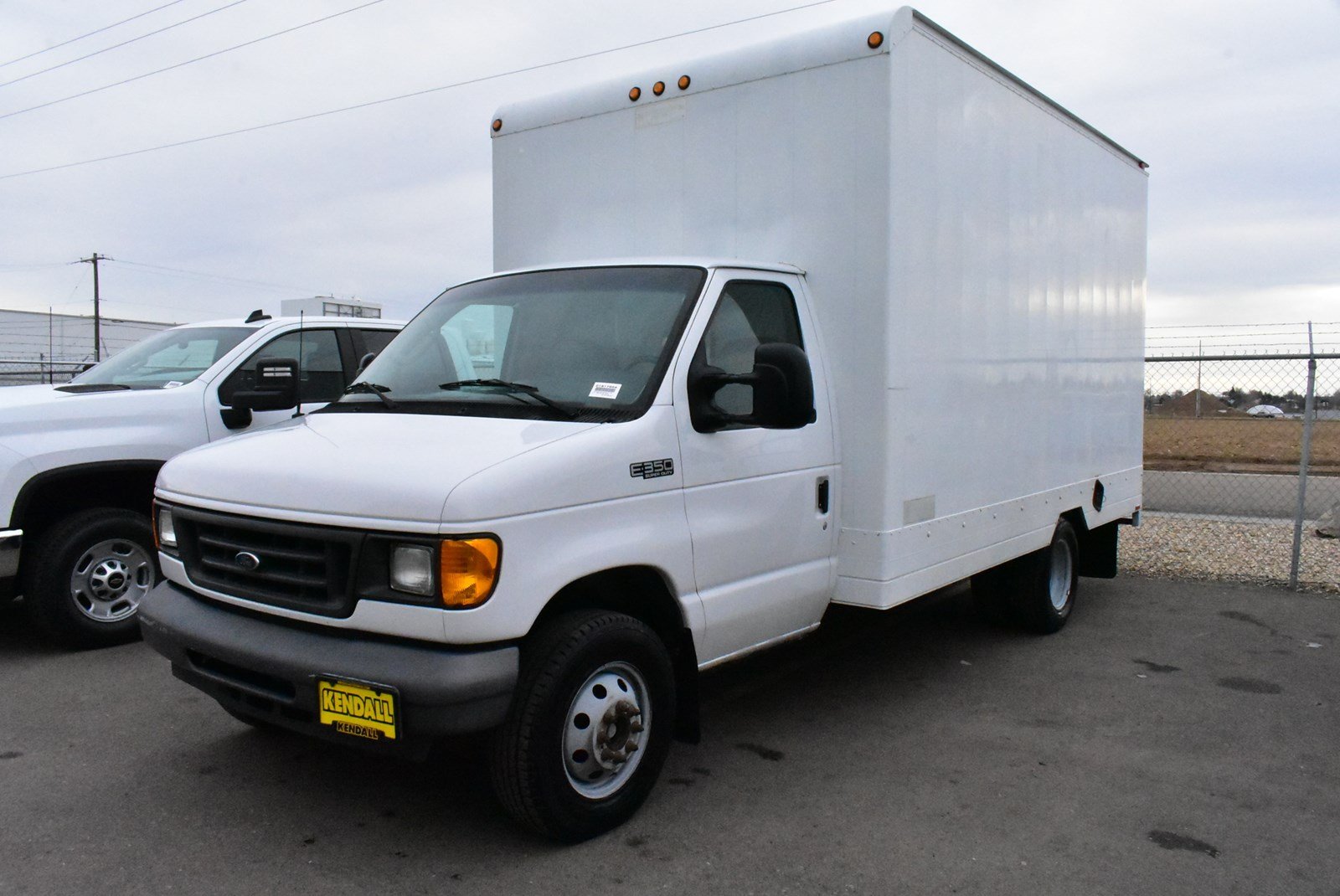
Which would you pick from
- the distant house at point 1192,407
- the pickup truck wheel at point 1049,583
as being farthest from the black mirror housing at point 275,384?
the distant house at point 1192,407

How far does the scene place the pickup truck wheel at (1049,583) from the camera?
6598 mm

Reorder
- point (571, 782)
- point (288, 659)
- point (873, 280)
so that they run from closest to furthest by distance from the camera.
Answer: point (288, 659), point (571, 782), point (873, 280)

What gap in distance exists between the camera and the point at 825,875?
11.4 ft

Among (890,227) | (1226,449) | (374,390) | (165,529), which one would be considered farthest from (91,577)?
(1226,449)

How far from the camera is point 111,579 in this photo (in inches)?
241

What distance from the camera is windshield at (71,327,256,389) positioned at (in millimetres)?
6805

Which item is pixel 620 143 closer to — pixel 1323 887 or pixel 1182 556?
pixel 1323 887

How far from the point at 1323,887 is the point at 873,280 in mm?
2865

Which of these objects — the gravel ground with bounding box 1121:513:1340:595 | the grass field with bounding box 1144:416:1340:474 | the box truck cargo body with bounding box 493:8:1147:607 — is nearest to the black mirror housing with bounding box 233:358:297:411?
the box truck cargo body with bounding box 493:8:1147:607

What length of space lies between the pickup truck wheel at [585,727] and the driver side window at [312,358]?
4.18 m

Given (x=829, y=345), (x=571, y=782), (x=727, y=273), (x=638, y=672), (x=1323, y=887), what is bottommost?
(x=1323, y=887)

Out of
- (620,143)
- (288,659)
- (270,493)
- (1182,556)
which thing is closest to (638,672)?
(288,659)

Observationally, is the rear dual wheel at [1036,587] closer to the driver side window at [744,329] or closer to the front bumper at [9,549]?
the driver side window at [744,329]

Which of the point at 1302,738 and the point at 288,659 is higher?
the point at 288,659
